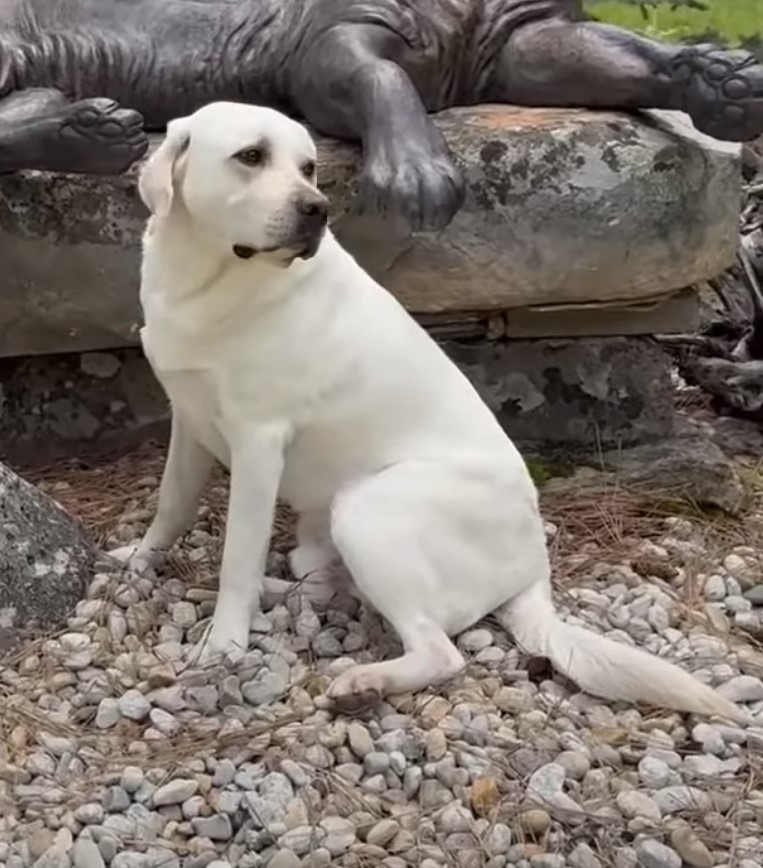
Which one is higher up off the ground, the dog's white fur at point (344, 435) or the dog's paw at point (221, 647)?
the dog's white fur at point (344, 435)

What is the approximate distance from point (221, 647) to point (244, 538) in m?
0.15

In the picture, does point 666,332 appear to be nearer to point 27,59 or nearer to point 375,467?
point 375,467

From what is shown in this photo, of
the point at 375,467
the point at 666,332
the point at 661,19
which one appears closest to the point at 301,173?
the point at 375,467

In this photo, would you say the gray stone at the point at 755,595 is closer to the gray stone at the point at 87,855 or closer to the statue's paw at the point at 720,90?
the statue's paw at the point at 720,90

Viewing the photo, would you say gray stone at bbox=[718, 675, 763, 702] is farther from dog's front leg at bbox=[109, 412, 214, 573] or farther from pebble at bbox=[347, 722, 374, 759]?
dog's front leg at bbox=[109, 412, 214, 573]

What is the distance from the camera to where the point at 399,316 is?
2170mm

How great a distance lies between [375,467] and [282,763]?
46cm

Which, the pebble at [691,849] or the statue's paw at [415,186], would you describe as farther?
the statue's paw at [415,186]

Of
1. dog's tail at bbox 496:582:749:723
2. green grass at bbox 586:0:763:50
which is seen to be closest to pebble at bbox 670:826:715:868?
dog's tail at bbox 496:582:749:723

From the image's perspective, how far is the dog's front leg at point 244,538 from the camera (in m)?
2.05

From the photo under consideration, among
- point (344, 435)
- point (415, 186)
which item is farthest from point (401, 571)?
point (415, 186)

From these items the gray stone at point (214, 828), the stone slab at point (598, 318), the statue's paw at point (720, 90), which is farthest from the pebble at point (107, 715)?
the statue's paw at point (720, 90)

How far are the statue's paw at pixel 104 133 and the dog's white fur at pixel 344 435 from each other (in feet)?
1.17

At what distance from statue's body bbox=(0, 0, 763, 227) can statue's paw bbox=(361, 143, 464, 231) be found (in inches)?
2.1
